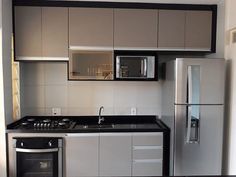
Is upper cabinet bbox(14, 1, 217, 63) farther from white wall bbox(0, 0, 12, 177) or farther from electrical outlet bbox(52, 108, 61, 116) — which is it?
electrical outlet bbox(52, 108, 61, 116)

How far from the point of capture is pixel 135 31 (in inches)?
107

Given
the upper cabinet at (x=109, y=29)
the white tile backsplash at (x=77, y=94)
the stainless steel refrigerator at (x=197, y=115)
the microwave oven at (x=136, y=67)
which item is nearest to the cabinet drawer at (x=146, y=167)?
the stainless steel refrigerator at (x=197, y=115)

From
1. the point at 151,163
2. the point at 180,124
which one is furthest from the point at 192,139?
the point at 151,163

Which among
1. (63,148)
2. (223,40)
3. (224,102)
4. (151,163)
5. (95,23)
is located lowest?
(151,163)

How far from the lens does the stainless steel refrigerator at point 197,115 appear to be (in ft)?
7.82

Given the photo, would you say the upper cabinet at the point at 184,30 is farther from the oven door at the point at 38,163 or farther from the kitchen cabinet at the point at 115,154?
the oven door at the point at 38,163

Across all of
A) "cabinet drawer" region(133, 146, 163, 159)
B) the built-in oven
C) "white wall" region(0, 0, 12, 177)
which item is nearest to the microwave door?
"cabinet drawer" region(133, 146, 163, 159)

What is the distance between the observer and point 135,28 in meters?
2.72

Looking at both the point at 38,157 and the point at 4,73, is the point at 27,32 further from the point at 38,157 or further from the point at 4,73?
the point at 38,157

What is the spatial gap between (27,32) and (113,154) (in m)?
1.79

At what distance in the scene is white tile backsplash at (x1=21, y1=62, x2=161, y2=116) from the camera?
301 cm

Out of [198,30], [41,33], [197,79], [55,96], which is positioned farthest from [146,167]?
[41,33]

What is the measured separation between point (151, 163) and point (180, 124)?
0.60 meters

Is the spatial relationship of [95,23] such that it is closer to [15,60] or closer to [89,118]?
[15,60]
